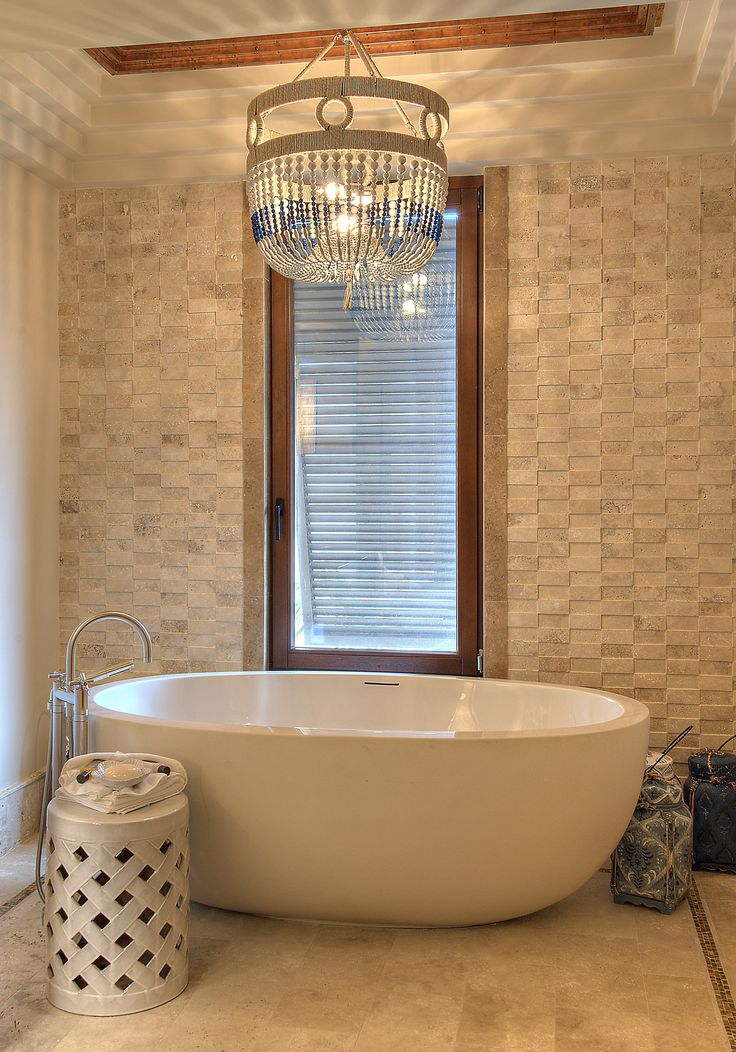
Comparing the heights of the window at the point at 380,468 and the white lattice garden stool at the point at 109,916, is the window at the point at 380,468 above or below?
above

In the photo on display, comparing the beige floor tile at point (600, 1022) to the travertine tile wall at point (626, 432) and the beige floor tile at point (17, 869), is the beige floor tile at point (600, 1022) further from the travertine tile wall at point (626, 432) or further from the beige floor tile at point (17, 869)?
the beige floor tile at point (17, 869)

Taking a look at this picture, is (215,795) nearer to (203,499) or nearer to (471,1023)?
(471,1023)

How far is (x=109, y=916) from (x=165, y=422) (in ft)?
6.59

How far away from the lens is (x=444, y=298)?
146 inches

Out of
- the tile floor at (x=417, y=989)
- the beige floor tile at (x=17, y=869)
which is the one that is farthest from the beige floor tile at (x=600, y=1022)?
the beige floor tile at (x=17, y=869)

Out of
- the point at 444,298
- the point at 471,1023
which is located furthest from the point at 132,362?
the point at 471,1023

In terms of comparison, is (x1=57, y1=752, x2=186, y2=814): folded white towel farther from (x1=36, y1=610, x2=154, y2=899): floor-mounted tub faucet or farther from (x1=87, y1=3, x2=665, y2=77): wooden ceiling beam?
(x1=87, y1=3, x2=665, y2=77): wooden ceiling beam

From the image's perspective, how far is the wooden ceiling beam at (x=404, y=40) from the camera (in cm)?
320

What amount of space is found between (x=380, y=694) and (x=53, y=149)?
7.73ft

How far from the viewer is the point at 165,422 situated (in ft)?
12.6

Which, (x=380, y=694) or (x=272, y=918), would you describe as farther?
(x=380, y=694)

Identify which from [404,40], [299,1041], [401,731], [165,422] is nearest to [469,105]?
[404,40]

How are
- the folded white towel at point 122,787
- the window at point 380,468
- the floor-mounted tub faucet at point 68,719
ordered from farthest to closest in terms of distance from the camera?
1. the window at point 380,468
2. the floor-mounted tub faucet at point 68,719
3. the folded white towel at point 122,787

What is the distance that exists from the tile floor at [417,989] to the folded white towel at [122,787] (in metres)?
0.48
